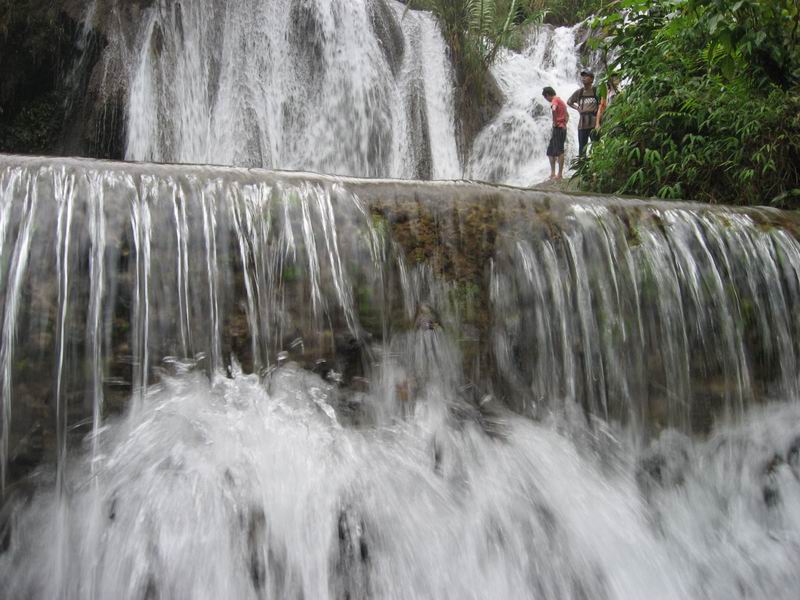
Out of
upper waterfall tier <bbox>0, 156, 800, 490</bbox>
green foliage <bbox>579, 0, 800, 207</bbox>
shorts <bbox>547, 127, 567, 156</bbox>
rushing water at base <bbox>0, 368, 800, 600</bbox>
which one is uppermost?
shorts <bbox>547, 127, 567, 156</bbox>

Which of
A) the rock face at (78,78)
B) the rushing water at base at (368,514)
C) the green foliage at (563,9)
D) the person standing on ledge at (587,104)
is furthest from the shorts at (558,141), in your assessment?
the green foliage at (563,9)

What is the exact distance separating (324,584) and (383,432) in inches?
28.7

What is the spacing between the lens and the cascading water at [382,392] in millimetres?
2859

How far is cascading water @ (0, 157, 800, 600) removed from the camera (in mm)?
2859

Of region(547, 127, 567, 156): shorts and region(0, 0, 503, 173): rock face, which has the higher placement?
region(0, 0, 503, 173): rock face

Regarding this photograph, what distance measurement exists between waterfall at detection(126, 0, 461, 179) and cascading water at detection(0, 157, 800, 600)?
5.28 metres

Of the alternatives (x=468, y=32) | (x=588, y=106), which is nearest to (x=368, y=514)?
(x=588, y=106)

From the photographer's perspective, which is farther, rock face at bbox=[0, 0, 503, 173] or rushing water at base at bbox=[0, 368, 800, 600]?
rock face at bbox=[0, 0, 503, 173]

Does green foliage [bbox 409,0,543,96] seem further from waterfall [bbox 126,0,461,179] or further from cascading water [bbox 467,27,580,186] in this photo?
cascading water [bbox 467,27,580,186]

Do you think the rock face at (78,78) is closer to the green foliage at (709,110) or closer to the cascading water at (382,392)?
the green foliage at (709,110)

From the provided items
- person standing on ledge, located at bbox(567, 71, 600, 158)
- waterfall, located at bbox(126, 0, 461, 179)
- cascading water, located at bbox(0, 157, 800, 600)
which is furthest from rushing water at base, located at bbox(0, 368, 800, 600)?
waterfall, located at bbox(126, 0, 461, 179)

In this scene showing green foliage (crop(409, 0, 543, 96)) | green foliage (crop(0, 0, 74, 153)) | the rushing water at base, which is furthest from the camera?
green foliage (crop(409, 0, 543, 96))

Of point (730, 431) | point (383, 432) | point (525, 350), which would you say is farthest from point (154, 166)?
point (730, 431)

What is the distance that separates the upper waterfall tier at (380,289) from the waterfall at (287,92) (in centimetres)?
517
